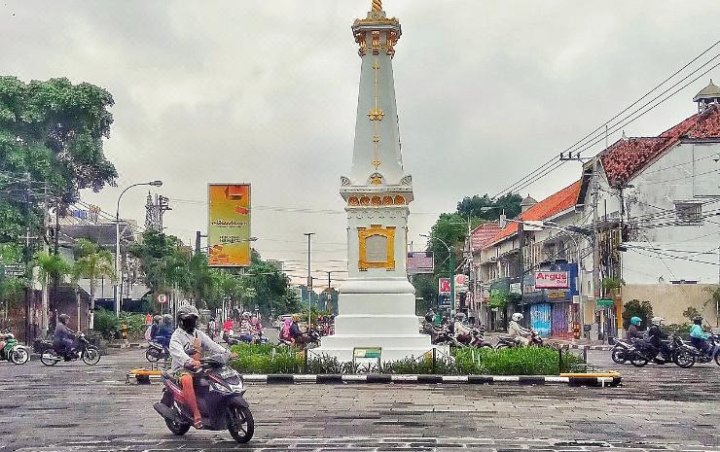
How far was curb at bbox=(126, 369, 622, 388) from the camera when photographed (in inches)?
911

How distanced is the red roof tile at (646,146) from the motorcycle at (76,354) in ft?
112

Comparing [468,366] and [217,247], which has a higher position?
[217,247]

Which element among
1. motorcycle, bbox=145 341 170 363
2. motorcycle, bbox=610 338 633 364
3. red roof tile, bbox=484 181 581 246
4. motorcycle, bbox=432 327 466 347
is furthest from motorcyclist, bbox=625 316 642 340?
red roof tile, bbox=484 181 581 246

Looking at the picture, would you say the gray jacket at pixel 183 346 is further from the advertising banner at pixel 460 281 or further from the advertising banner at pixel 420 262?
the advertising banner at pixel 420 262

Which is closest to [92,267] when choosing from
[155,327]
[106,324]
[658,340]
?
[106,324]

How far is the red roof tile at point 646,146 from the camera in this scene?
57906mm

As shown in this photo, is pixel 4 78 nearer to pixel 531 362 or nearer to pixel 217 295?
pixel 217 295

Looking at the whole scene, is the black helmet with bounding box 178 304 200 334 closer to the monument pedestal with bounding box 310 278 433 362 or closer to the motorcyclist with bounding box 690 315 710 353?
the monument pedestal with bounding box 310 278 433 362

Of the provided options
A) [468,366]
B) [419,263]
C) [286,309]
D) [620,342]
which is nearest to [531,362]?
[468,366]

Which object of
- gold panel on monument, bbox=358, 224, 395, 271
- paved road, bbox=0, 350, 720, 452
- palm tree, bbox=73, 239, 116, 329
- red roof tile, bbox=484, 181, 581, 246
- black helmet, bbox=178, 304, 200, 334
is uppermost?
red roof tile, bbox=484, 181, 581, 246

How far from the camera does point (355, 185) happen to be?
27.1 meters

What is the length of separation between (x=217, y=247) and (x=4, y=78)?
17.5 meters

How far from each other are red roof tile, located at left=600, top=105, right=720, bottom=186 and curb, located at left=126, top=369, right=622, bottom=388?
36.7 metres

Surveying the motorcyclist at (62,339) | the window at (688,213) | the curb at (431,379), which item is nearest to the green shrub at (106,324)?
the motorcyclist at (62,339)
